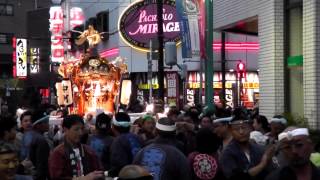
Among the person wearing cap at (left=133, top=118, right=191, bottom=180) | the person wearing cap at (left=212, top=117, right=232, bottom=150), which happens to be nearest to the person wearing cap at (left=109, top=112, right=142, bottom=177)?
the person wearing cap at (left=212, top=117, right=232, bottom=150)

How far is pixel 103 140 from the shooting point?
9586mm

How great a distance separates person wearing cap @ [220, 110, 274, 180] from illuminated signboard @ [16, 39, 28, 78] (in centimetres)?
4887

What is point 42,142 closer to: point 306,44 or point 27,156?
point 27,156

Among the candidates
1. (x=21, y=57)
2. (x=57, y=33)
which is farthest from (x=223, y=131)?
(x=21, y=57)

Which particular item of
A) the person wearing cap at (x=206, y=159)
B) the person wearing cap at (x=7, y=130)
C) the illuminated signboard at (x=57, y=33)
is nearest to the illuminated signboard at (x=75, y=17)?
the illuminated signboard at (x=57, y=33)

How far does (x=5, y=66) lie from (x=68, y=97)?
170 feet

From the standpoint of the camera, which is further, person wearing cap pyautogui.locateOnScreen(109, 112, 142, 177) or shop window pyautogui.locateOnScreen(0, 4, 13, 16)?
shop window pyautogui.locateOnScreen(0, 4, 13, 16)

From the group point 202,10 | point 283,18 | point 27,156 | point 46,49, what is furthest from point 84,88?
point 46,49

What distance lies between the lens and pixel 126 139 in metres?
8.48

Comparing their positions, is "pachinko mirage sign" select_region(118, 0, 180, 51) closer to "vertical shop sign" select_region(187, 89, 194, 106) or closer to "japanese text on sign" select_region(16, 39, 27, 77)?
"vertical shop sign" select_region(187, 89, 194, 106)

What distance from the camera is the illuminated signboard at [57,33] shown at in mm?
47000

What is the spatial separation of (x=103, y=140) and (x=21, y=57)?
4638 centimetres

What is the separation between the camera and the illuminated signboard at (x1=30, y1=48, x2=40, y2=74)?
5453 cm

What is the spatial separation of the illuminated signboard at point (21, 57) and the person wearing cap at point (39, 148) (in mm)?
45222
